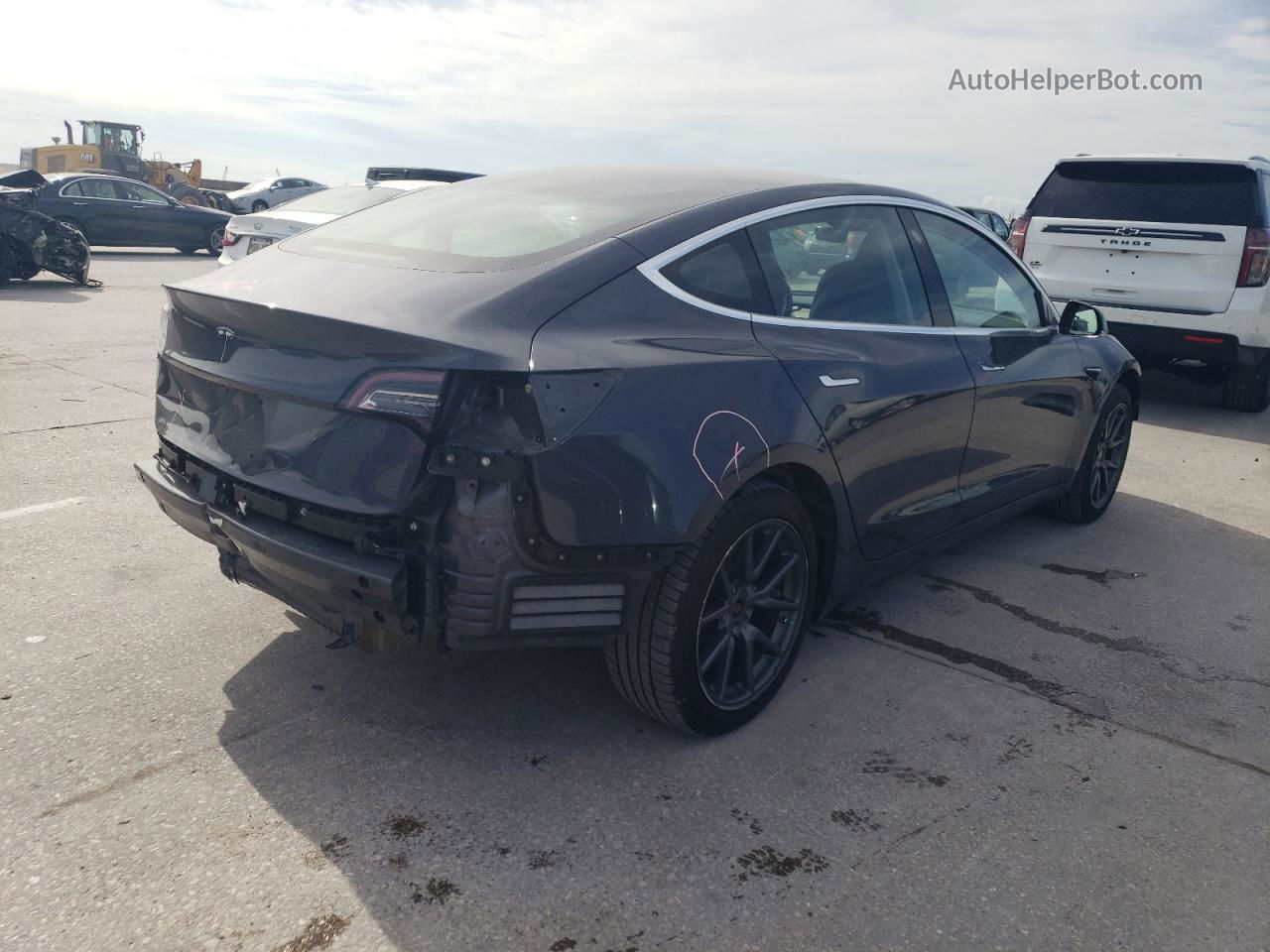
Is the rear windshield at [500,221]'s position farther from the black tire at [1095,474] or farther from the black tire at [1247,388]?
the black tire at [1247,388]

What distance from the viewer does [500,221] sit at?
11.2 ft

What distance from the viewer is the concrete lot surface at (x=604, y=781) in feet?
8.07

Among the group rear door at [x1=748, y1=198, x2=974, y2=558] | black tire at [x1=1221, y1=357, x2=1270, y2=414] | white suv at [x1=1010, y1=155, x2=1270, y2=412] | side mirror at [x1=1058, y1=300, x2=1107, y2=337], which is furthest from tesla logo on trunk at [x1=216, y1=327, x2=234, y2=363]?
black tire at [x1=1221, y1=357, x2=1270, y2=414]

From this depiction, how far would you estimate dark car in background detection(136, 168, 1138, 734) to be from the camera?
2615mm

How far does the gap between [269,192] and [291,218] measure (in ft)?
81.9

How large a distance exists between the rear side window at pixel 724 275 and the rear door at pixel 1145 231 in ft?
20.8

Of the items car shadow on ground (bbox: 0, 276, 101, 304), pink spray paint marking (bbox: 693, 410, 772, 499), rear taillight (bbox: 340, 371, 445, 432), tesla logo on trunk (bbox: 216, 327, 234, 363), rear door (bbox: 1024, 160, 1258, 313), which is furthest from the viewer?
car shadow on ground (bbox: 0, 276, 101, 304)

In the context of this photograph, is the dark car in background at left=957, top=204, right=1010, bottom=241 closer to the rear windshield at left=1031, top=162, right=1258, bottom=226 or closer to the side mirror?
the rear windshield at left=1031, top=162, right=1258, bottom=226

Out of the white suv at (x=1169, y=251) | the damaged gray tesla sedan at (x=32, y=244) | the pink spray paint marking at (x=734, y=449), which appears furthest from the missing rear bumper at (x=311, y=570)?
the damaged gray tesla sedan at (x=32, y=244)

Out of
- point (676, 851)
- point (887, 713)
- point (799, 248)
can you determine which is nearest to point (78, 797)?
point (676, 851)

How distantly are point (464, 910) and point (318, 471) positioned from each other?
111 centimetres

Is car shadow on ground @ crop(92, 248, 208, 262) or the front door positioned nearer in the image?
the front door

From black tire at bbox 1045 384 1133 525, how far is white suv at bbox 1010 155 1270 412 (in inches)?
115

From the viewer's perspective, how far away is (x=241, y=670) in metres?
3.51
